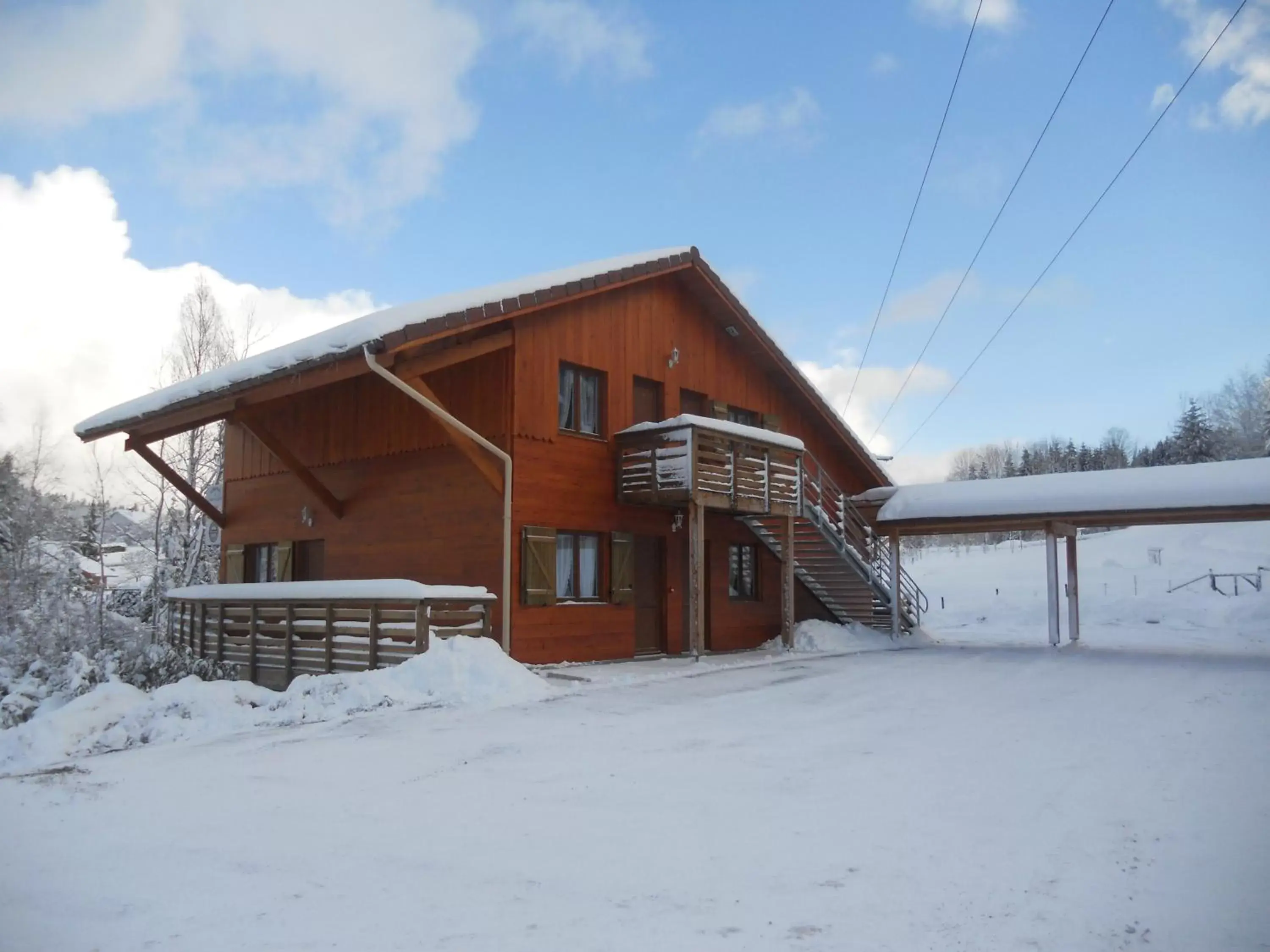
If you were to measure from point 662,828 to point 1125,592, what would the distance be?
3311 centimetres

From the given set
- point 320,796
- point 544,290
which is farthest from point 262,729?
point 544,290

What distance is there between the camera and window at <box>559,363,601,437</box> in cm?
1573

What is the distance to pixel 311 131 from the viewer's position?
16.0m

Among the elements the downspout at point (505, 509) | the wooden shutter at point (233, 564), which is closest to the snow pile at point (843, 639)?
the downspout at point (505, 509)

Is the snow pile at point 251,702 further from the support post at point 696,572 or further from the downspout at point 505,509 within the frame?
the support post at point 696,572

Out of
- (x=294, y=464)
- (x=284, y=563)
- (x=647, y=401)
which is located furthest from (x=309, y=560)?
(x=647, y=401)

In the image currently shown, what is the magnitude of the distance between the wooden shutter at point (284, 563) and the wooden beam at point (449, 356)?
20.0ft

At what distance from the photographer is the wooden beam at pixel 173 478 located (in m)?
17.5

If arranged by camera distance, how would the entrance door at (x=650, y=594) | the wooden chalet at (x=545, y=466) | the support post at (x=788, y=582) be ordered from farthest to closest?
the support post at (x=788, y=582) → the entrance door at (x=650, y=594) → the wooden chalet at (x=545, y=466)

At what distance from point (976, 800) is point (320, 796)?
4.39 meters

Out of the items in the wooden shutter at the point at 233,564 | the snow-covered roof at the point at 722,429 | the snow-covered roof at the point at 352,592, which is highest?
the snow-covered roof at the point at 722,429

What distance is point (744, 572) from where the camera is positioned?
19875 mm

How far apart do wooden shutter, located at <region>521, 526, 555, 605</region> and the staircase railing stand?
17.5ft

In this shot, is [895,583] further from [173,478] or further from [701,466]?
[173,478]
